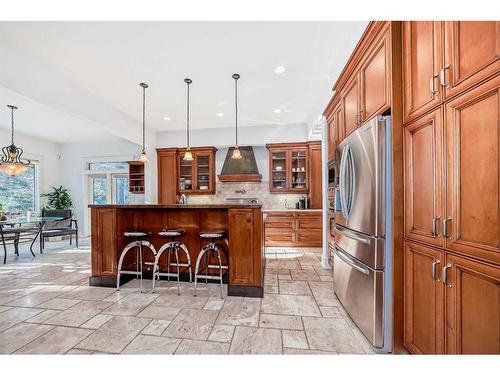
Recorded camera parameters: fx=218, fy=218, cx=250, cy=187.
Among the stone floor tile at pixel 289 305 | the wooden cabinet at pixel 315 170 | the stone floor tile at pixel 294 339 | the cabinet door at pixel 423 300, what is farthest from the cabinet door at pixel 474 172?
the wooden cabinet at pixel 315 170

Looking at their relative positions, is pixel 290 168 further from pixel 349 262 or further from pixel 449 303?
pixel 449 303

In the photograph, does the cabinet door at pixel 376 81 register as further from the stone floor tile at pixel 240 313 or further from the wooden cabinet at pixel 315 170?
the wooden cabinet at pixel 315 170

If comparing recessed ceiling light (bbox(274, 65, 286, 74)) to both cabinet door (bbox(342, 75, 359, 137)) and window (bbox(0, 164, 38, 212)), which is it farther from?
window (bbox(0, 164, 38, 212))

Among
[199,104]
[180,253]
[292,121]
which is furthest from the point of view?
[292,121]

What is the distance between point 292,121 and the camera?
5.27 meters

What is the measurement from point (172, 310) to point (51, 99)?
3510 mm

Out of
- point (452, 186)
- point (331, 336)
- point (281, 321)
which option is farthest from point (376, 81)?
point (281, 321)

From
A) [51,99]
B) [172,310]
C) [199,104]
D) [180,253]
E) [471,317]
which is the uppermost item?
[199,104]

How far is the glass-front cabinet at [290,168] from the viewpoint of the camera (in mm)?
5391

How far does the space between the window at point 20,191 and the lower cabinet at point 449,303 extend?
8.30 meters

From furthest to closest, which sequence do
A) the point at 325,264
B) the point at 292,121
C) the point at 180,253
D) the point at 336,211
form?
the point at 292,121 → the point at 325,264 → the point at 180,253 → the point at 336,211

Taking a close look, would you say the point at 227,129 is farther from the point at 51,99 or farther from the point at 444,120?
the point at 444,120

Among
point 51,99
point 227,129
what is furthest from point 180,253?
point 227,129

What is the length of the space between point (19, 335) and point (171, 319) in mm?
1239
